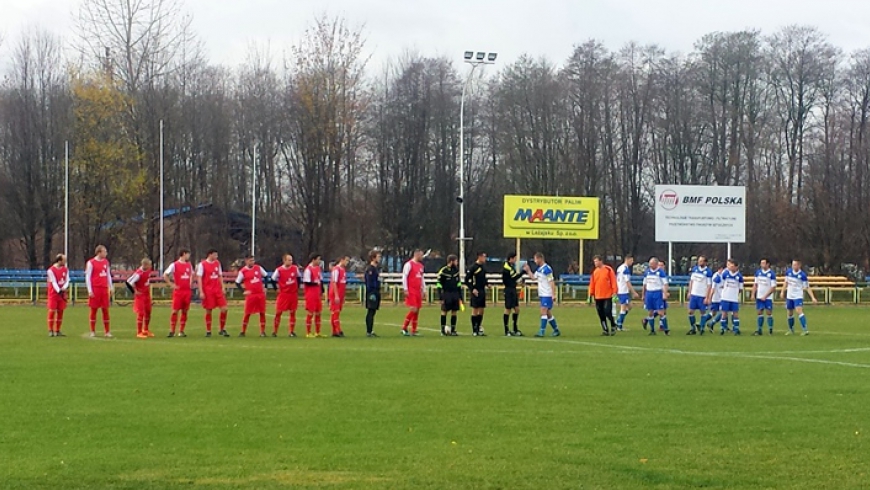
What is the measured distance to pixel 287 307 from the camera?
24.2 meters

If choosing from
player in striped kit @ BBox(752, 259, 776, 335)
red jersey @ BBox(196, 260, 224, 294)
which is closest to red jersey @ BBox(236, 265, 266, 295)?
red jersey @ BBox(196, 260, 224, 294)

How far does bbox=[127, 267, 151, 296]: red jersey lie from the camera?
22.4 meters

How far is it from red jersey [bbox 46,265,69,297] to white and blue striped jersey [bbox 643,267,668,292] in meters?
13.8

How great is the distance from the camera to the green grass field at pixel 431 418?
7965 millimetres

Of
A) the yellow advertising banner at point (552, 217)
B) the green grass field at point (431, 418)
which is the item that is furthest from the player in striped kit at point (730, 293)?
the yellow advertising banner at point (552, 217)

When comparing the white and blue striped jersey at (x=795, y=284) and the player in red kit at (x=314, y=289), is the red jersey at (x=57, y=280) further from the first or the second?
the white and blue striped jersey at (x=795, y=284)

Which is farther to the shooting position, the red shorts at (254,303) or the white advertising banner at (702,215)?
the white advertising banner at (702,215)

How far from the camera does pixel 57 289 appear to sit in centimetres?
2292

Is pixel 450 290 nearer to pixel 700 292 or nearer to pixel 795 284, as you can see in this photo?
pixel 700 292

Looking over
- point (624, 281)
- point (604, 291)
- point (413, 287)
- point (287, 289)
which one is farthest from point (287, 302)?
point (624, 281)

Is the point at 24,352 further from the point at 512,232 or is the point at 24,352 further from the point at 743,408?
the point at 512,232

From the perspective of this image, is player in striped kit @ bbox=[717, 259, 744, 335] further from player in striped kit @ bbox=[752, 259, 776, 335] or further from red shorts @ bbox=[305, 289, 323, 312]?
red shorts @ bbox=[305, 289, 323, 312]

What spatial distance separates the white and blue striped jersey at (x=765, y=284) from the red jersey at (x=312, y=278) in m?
10.8

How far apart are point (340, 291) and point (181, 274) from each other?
3.64m
